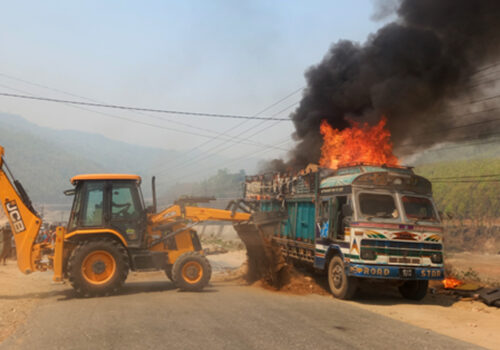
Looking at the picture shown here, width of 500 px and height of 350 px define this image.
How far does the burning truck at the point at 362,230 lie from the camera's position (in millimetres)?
11070

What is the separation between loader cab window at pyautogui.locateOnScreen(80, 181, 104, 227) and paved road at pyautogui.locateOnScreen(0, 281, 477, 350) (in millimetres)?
2085

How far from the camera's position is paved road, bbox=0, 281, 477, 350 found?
6.91 m

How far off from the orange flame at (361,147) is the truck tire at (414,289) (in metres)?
5.58

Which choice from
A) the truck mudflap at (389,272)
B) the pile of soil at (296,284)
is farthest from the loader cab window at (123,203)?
the truck mudflap at (389,272)

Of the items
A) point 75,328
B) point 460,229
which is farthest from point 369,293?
point 460,229

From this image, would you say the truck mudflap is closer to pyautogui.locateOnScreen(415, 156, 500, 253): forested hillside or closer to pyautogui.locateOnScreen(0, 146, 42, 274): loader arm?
pyautogui.locateOnScreen(0, 146, 42, 274): loader arm

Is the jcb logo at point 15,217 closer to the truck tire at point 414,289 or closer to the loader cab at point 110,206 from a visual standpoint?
the loader cab at point 110,206

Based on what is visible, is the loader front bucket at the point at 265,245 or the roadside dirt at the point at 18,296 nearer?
the roadside dirt at the point at 18,296

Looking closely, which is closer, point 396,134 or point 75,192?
point 75,192

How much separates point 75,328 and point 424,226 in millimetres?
8371

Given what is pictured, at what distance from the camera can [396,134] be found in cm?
1881

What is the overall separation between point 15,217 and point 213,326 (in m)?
7.08

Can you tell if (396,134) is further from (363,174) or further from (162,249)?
(162,249)

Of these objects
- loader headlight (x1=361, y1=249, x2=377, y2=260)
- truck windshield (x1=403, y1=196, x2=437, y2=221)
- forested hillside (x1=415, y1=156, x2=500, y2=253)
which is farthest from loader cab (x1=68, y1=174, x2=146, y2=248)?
forested hillside (x1=415, y1=156, x2=500, y2=253)
